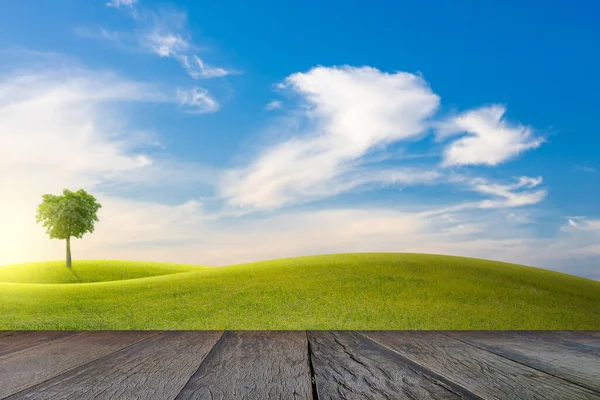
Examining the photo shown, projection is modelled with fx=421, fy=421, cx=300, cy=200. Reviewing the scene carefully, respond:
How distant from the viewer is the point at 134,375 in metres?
1.55

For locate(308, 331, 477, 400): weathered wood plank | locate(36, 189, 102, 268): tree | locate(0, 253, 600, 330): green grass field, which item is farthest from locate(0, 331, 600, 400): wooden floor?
locate(36, 189, 102, 268): tree

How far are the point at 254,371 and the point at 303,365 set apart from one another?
19 cm

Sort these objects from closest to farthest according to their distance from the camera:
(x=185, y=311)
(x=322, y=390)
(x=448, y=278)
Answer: (x=322, y=390) < (x=185, y=311) < (x=448, y=278)

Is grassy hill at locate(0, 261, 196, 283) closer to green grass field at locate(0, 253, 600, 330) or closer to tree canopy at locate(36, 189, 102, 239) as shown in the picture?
tree canopy at locate(36, 189, 102, 239)

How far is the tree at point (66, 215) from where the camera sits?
26.8 metres

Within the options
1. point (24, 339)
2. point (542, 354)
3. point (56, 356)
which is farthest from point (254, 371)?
point (24, 339)

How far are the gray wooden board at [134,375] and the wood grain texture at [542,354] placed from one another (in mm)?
1371

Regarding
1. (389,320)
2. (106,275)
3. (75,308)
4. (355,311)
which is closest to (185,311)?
(75,308)

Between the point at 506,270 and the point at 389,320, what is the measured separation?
787cm

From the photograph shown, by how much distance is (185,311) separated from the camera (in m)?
8.77

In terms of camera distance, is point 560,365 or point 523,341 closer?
point 560,365

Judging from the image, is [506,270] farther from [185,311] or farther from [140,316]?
[140,316]

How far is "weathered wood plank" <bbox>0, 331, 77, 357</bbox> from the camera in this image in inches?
88.0

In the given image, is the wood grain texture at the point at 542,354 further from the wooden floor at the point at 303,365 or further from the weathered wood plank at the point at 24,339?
the weathered wood plank at the point at 24,339
